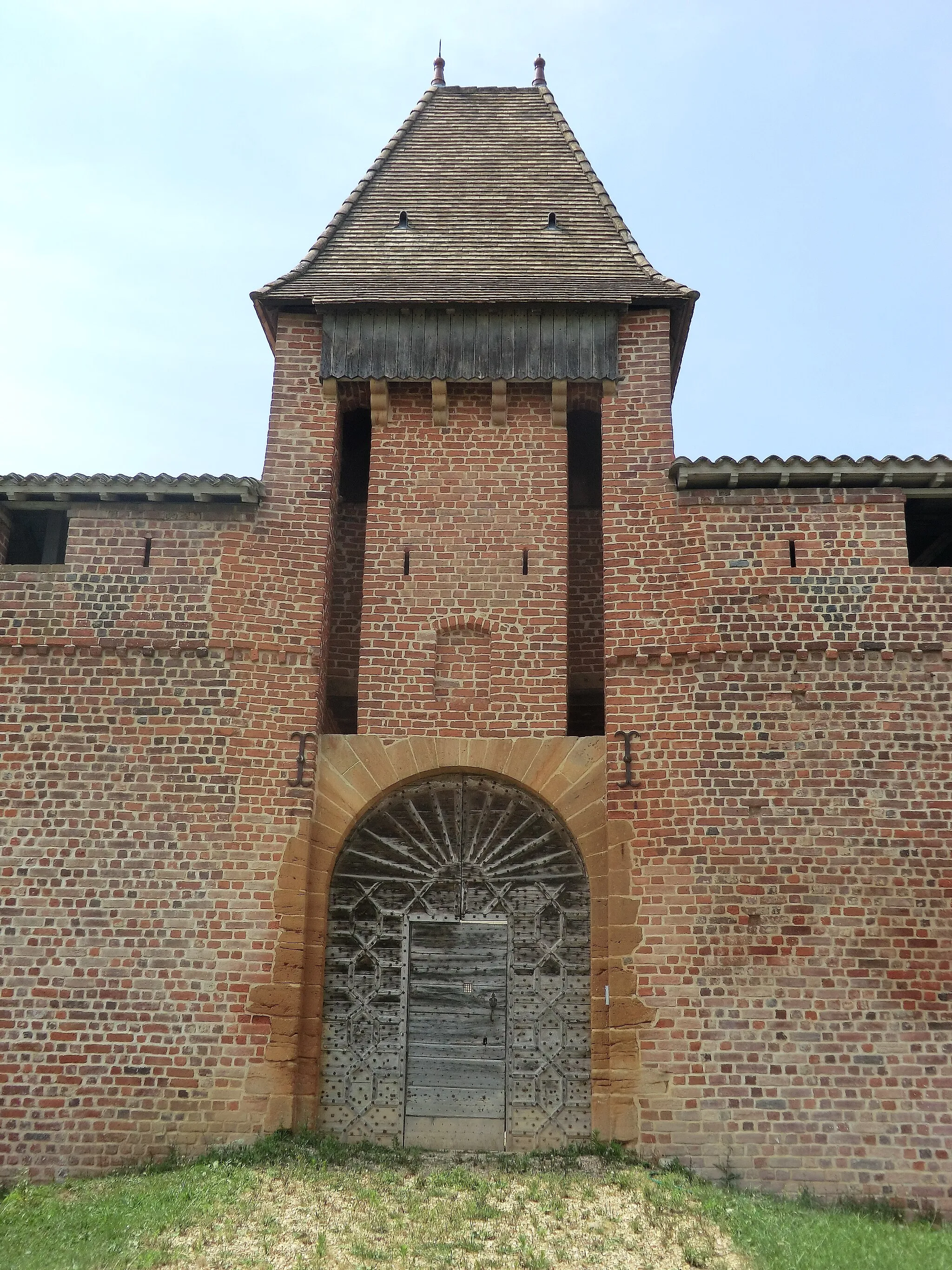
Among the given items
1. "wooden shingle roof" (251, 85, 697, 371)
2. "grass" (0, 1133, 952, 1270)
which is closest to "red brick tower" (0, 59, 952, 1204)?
"wooden shingle roof" (251, 85, 697, 371)

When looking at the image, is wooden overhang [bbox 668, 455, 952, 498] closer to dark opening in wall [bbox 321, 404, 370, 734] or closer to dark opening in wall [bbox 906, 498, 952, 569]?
dark opening in wall [bbox 906, 498, 952, 569]

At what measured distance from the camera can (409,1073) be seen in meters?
9.58

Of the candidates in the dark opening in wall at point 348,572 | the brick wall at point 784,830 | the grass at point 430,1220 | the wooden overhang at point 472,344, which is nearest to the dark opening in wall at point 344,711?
the dark opening in wall at point 348,572

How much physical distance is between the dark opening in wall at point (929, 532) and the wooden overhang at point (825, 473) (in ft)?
1.49

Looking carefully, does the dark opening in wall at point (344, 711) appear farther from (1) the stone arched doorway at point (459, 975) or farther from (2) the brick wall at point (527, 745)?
(1) the stone arched doorway at point (459, 975)

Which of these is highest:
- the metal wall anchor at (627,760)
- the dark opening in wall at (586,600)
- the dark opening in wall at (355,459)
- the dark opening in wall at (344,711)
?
the dark opening in wall at (355,459)

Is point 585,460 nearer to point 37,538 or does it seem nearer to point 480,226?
point 480,226

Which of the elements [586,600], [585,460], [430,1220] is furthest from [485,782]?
[585,460]

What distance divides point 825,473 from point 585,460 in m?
3.16

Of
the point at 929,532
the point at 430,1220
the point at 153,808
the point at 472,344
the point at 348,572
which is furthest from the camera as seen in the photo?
the point at 348,572

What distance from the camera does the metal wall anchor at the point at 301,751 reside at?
998cm

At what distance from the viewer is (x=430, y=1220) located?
7.77 m

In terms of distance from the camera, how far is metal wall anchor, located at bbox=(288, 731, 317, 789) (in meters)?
9.98

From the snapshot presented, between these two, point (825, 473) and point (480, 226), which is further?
point (480, 226)
